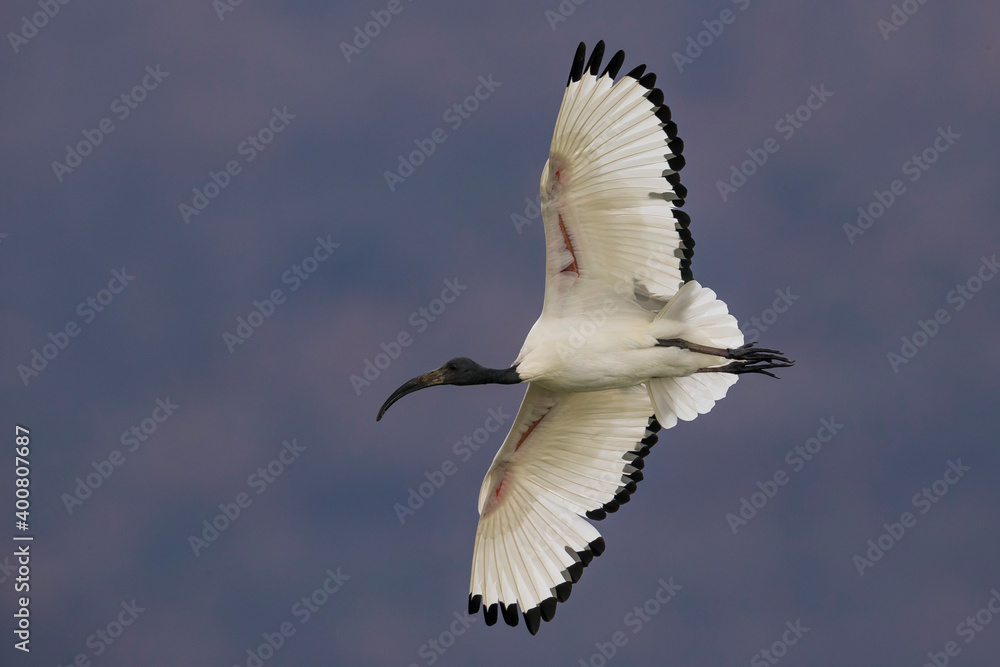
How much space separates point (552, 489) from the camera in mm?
14367

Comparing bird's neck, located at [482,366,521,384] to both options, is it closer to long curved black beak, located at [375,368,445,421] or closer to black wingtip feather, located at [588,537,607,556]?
long curved black beak, located at [375,368,445,421]

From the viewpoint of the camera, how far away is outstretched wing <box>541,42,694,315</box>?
12.5 m

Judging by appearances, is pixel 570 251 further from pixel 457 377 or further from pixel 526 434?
pixel 526 434

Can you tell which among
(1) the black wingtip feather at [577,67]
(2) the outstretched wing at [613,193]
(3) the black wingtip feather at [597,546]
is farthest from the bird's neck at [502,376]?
(1) the black wingtip feather at [577,67]

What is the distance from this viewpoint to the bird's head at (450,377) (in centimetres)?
1369

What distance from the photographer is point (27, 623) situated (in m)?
18.2

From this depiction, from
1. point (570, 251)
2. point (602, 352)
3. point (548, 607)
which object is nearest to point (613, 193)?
point (570, 251)

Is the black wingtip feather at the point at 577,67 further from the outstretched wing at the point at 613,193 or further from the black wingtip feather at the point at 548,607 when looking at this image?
the black wingtip feather at the point at 548,607

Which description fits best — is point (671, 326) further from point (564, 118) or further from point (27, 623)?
point (27, 623)

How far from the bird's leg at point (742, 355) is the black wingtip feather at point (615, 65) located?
8.33 feet

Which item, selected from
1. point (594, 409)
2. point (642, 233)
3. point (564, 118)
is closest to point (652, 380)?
point (594, 409)

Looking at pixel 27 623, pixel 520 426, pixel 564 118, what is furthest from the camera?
pixel 27 623

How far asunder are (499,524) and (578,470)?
96 centimetres

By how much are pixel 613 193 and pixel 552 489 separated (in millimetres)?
3273
